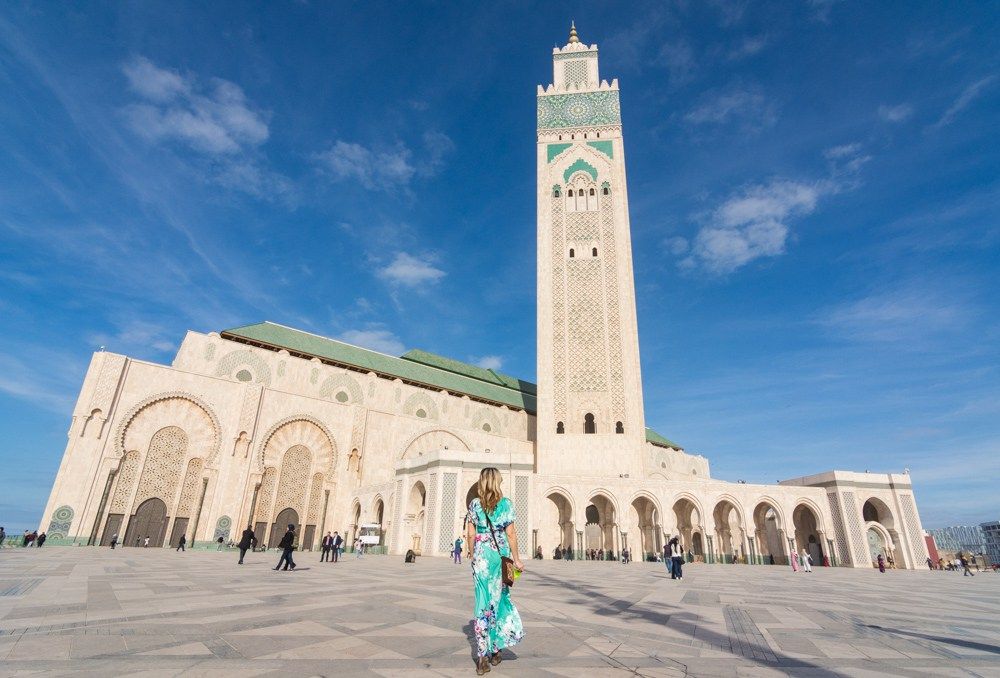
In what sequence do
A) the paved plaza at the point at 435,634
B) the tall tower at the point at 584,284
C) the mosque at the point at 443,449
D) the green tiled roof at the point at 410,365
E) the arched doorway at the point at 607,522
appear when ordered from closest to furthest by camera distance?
the paved plaza at the point at 435,634, the mosque at the point at 443,449, the arched doorway at the point at 607,522, the tall tower at the point at 584,284, the green tiled roof at the point at 410,365

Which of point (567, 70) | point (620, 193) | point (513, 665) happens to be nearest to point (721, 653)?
point (513, 665)

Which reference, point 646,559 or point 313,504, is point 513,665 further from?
point 313,504

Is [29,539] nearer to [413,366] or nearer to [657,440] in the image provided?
[413,366]

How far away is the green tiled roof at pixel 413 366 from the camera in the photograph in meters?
28.6

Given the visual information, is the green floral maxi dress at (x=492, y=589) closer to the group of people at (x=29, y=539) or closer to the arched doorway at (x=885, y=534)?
the group of people at (x=29, y=539)

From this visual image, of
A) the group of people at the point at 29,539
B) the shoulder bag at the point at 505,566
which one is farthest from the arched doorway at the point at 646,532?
the group of people at the point at 29,539

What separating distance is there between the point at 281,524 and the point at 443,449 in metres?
9.46

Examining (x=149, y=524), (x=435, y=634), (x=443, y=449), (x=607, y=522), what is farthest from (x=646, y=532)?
(x=435, y=634)

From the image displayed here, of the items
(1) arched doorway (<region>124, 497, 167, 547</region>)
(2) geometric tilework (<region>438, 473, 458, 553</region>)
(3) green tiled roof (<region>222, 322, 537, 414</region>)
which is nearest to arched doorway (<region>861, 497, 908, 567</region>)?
(2) geometric tilework (<region>438, 473, 458, 553</region>)

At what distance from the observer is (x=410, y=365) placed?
34219 mm

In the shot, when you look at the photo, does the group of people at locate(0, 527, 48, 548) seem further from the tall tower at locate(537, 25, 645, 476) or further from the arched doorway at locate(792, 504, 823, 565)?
the arched doorway at locate(792, 504, 823, 565)

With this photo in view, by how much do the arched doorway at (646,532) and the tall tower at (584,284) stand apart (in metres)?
1.90

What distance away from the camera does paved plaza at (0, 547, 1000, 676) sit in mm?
2893

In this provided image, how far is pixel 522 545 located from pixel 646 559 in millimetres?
7300
